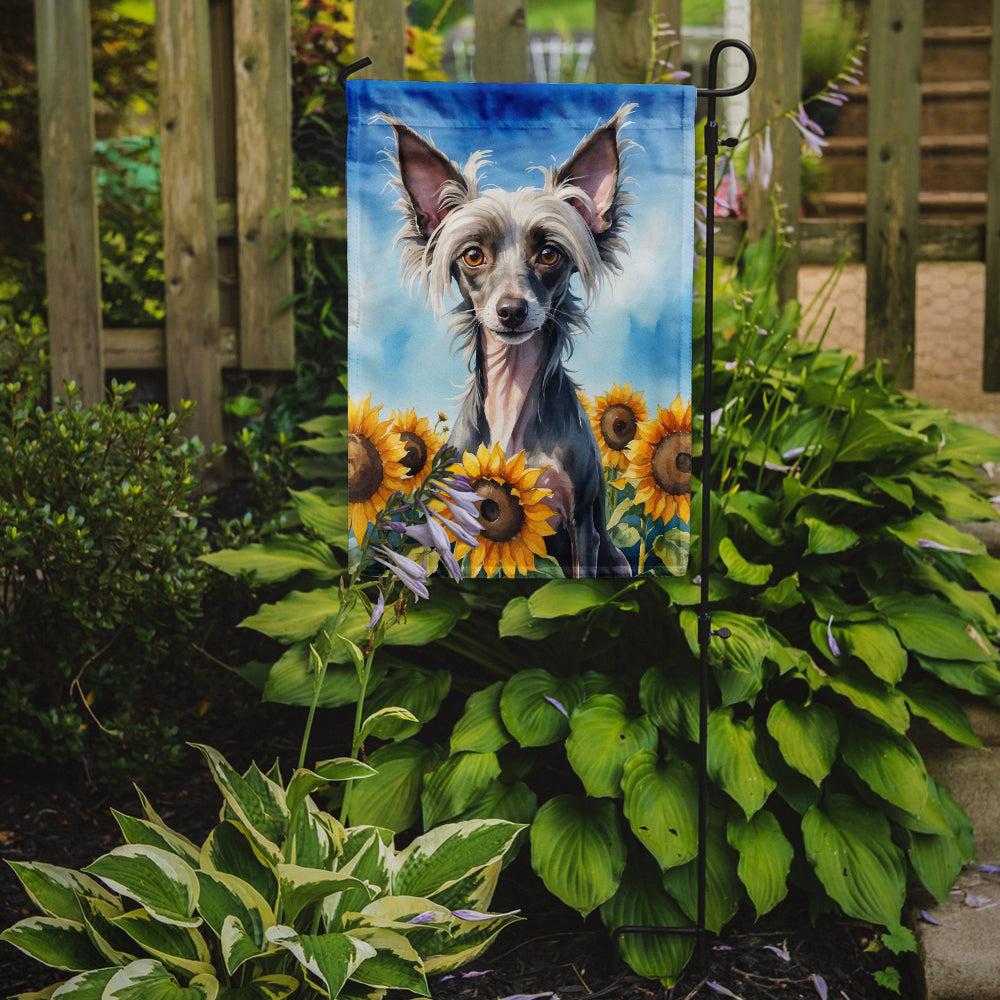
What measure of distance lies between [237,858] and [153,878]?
0.17 metres

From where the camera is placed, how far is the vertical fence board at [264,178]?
10.1 feet

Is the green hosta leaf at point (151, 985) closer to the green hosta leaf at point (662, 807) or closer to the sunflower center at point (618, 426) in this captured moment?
the green hosta leaf at point (662, 807)

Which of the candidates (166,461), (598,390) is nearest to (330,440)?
(166,461)

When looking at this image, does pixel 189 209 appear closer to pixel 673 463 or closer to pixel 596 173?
pixel 596 173

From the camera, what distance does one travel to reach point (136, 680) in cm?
231

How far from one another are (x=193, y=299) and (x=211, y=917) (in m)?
2.15

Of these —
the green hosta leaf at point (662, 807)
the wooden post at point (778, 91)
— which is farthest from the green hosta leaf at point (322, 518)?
the wooden post at point (778, 91)

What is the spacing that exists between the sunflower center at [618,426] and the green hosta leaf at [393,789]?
709 millimetres

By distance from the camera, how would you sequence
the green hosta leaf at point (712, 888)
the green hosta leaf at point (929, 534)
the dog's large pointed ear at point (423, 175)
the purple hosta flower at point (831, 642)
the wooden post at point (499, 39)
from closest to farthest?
1. the dog's large pointed ear at point (423, 175)
2. the green hosta leaf at point (712, 888)
3. the purple hosta flower at point (831, 642)
4. the green hosta leaf at point (929, 534)
5. the wooden post at point (499, 39)

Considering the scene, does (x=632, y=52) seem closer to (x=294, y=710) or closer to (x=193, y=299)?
(x=193, y=299)

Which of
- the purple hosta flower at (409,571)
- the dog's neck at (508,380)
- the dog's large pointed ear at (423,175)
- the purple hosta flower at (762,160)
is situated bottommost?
the purple hosta flower at (409,571)

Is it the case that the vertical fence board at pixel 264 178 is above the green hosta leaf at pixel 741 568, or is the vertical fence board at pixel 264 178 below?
above

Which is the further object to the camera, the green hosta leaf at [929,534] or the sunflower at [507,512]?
the green hosta leaf at [929,534]

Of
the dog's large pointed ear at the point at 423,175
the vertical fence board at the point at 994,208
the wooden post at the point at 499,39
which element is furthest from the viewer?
the vertical fence board at the point at 994,208
